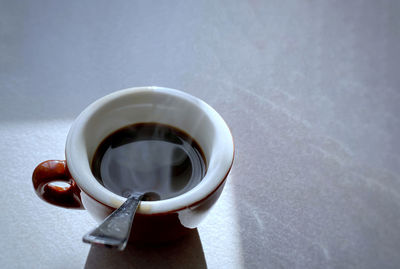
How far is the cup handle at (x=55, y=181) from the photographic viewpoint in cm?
40

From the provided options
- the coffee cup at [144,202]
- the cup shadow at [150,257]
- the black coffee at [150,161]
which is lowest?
the cup shadow at [150,257]

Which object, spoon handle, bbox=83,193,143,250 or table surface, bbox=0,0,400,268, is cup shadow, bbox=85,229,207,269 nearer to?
table surface, bbox=0,0,400,268

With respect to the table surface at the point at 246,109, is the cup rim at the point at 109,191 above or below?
above

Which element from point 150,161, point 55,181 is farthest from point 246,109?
point 55,181

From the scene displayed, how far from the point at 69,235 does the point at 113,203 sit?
0.49ft

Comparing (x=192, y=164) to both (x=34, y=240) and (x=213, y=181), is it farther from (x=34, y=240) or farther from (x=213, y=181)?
(x=34, y=240)

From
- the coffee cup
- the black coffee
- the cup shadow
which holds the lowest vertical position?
the cup shadow

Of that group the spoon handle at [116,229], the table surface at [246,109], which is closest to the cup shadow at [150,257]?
the table surface at [246,109]

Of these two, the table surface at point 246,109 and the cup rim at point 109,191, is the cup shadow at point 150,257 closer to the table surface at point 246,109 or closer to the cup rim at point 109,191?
the table surface at point 246,109

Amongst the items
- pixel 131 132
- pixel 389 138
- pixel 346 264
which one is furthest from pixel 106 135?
pixel 389 138

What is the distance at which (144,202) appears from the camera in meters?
0.36

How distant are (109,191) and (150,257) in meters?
0.12

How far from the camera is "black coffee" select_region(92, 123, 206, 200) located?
1.42 feet

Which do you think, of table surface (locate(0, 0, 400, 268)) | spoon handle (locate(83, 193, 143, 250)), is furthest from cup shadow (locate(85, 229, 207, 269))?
spoon handle (locate(83, 193, 143, 250))
